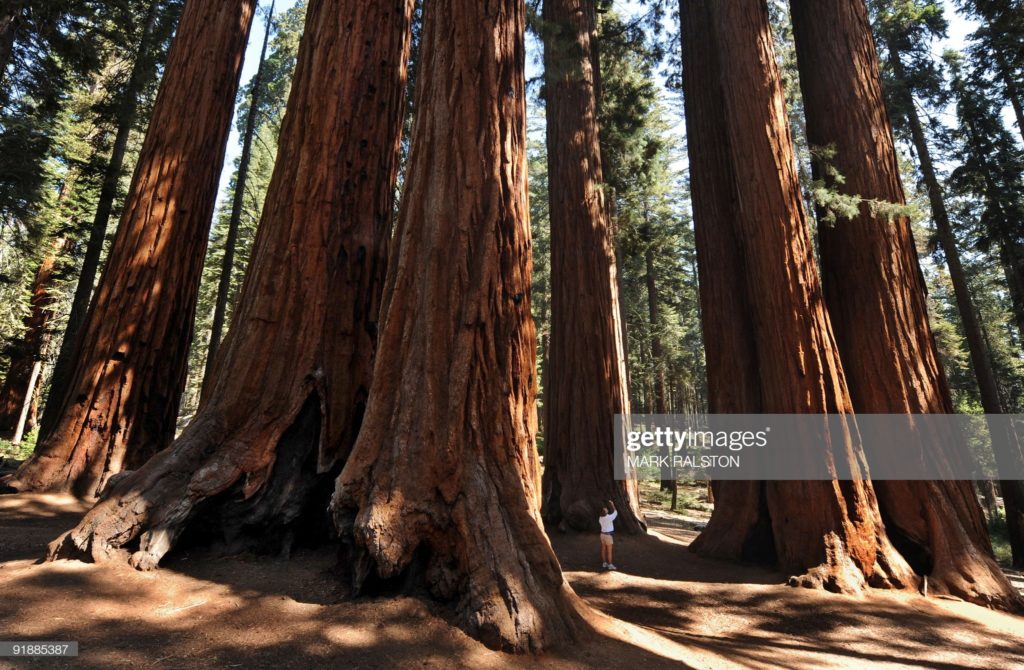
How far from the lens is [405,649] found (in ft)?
8.83

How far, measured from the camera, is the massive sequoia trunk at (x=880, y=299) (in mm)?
6082

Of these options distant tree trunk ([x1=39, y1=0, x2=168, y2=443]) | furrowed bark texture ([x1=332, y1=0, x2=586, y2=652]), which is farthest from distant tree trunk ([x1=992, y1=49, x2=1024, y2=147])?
distant tree trunk ([x1=39, y1=0, x2=168, y2=443])

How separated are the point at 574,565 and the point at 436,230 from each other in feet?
18.1

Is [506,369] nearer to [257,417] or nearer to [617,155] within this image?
[257,417]

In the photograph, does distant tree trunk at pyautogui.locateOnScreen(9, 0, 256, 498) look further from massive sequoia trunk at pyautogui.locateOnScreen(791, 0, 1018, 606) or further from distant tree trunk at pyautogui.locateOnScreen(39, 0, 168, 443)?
massive sequoia trunk at pyautogui.locateOnScreen(791, 0, 1018, 606)

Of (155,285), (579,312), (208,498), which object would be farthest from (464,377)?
(579,312)

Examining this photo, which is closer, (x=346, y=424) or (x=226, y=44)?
(x=346, y=424)

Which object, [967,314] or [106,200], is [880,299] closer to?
[967,314]

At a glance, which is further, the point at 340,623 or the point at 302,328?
the point at 302,328

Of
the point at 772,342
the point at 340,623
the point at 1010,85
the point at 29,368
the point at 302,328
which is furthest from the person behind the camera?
the point at 29,368

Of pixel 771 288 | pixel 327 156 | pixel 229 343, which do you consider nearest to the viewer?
pixel 229 343

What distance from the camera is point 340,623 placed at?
9.41 ft

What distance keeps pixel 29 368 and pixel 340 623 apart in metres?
21.1

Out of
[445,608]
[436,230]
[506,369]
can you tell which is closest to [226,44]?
[436,230]
